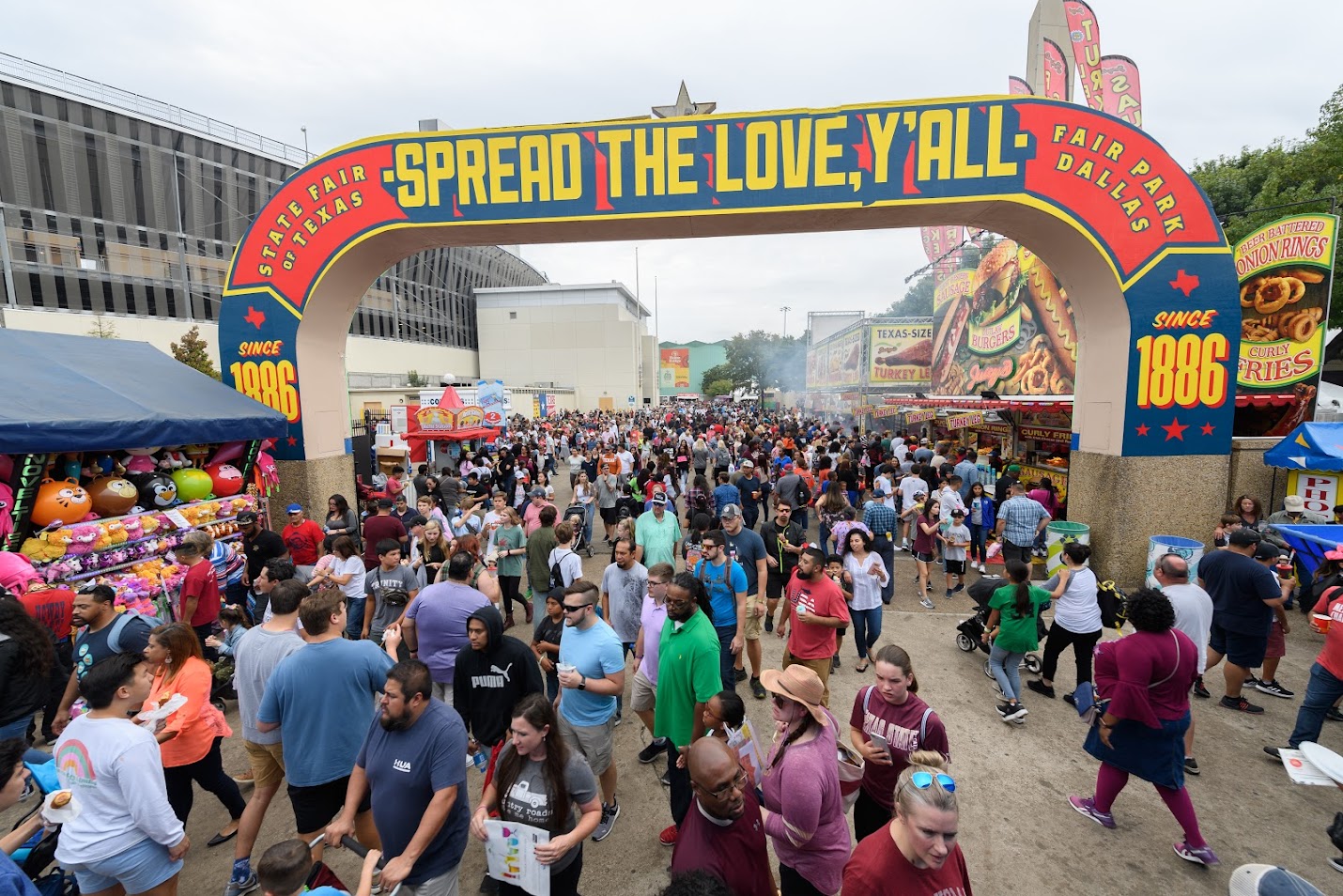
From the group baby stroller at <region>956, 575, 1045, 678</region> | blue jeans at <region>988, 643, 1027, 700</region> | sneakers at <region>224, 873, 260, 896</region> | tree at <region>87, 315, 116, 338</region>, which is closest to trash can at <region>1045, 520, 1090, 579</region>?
baby stroller at <region>956, 575, 1045, 678</region>

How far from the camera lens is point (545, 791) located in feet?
8.29

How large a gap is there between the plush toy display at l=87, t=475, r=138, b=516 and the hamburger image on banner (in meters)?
17.3

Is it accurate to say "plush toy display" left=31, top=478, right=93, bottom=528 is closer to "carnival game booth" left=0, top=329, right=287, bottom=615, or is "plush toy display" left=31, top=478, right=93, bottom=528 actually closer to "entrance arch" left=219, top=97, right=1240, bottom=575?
"carnival game booth" left=0, top=329, right=287, bottom=615

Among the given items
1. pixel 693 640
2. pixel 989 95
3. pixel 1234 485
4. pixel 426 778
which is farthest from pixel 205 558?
pixel 1234 485

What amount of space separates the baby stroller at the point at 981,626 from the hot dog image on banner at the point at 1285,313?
743 cm

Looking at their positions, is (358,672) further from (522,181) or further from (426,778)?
(522,181)

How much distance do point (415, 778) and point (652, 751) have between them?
8.06 ft

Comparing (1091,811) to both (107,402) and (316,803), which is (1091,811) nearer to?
(316,803)

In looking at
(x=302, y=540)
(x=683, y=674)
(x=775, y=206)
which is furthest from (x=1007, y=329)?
(x=302, y=540)

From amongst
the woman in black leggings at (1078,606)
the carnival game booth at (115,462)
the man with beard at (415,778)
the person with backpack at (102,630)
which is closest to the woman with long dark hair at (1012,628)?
the woman in black leggings at (1078,606)

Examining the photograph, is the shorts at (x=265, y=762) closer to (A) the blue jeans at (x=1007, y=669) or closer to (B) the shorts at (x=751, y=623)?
(B) the shorts at (x=751, y=623)

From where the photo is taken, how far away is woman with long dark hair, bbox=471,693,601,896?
248 centimetres

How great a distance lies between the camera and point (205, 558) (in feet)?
17.9

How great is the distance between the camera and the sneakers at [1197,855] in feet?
11.2
